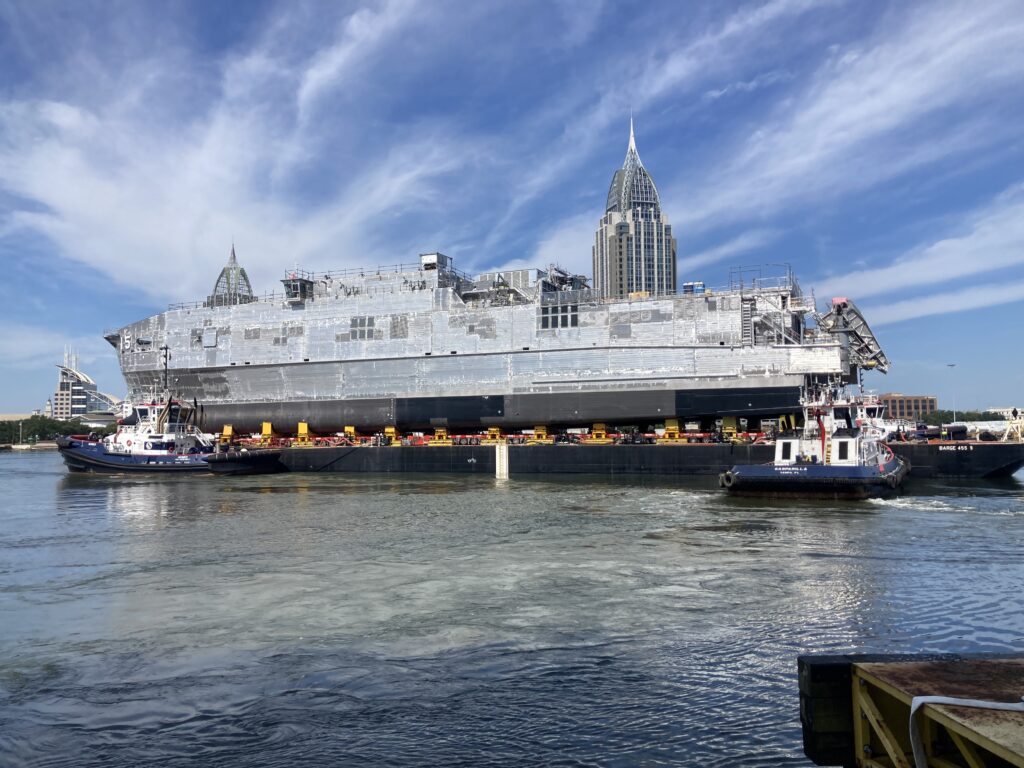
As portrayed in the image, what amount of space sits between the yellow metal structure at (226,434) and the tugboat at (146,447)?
3.79 meters

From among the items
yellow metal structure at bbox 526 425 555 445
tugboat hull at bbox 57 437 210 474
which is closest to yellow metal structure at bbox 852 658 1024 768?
yellow metal structure at bbox 526 425 555 445

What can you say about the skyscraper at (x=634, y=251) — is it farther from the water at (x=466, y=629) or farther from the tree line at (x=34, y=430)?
the water at (x=466, y=629)

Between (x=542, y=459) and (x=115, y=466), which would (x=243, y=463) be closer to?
(x=115, y=466)

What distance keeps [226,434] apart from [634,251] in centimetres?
14704

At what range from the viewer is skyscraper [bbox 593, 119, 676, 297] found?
181m

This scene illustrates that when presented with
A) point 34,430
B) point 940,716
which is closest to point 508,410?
point 940,716

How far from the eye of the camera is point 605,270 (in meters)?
186

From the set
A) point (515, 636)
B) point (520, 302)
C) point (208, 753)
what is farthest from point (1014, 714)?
point (520, 302)

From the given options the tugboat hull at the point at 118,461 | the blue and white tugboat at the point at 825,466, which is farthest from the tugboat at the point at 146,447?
the blue and white tugboat at the point at 825,466

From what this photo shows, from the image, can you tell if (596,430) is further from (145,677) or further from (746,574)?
(145,677)

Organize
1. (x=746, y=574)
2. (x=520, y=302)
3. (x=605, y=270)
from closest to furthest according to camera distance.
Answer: (x=746, y=574) → (x=520, y=302) → (x=605, y=270)

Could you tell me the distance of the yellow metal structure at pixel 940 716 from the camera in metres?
3.33

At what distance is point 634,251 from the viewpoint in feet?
601

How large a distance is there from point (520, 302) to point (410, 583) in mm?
31782
